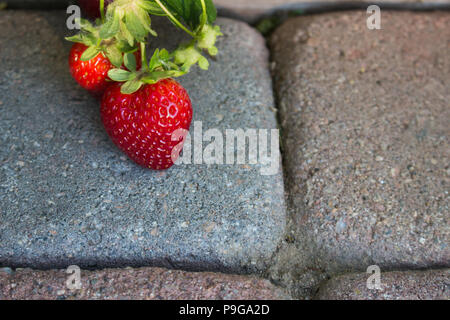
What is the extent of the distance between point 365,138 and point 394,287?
11.6 inches

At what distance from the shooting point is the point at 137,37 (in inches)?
31.2

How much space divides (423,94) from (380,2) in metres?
0.29

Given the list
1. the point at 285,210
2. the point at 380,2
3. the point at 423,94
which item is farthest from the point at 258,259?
the point at 380,2

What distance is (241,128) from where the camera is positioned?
0.93 m

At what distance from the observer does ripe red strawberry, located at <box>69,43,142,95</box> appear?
2.85ft

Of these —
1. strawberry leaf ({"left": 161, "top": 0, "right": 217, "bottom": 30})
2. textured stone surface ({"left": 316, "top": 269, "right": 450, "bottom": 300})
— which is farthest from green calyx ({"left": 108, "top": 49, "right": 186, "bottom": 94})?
textured stone surface ({"left": 316, "top": 269, "right": 450, "bottom": 300})

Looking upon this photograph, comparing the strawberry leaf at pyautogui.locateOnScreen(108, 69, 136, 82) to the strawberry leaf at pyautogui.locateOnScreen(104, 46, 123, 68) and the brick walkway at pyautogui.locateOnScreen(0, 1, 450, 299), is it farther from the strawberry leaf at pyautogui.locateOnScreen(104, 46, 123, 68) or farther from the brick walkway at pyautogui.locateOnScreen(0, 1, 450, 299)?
the brick walkway at pyautogui.locateOnScreen(0, 1, 450, 299)

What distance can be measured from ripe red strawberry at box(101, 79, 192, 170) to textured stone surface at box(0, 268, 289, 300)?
0.19 metres

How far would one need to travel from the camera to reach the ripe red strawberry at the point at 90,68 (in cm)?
87

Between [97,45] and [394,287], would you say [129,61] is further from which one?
[394,287]

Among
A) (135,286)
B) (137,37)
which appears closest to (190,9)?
(137,37)
